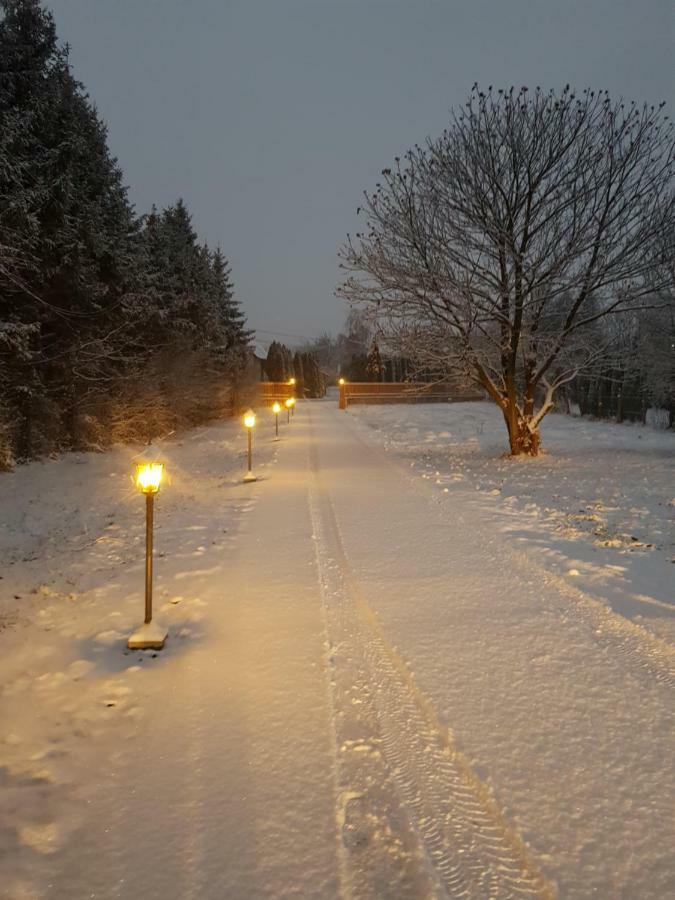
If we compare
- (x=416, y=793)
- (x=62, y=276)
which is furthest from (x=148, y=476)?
(x=62, y=276)

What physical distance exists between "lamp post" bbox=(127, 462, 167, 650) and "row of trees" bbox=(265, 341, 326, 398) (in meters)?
75.7

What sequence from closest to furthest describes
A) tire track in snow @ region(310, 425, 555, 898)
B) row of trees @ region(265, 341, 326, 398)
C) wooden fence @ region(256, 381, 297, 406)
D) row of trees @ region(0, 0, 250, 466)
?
1. tire track in snow @ region(310, 425, 555, 898)
2. row of trees @ region(0, 0, 250, 466)
3. wooden fence @ region(256, 381, 297, 406)
4. row of trees @ region(265, 341, 326, 398)

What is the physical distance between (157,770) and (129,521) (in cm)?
707

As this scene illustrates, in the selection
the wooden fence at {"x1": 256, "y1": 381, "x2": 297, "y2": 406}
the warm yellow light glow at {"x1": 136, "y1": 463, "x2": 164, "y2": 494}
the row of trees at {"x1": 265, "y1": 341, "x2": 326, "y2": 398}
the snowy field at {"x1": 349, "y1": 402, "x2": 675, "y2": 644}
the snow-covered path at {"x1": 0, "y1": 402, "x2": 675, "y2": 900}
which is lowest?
the snow-covered path at {"x1": 0, "y1": 402, "x2": 675, "y2": 900}

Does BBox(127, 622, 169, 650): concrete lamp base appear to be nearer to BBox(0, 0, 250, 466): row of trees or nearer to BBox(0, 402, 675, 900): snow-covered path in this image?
BBox(0, 402, 675, 900): snow-covered path

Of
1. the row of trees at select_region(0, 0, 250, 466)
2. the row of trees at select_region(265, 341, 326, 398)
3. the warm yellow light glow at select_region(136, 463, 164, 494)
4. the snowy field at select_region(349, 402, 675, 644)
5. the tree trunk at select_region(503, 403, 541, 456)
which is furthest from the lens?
the row of trees at select_region(265, 341, 326, 398)

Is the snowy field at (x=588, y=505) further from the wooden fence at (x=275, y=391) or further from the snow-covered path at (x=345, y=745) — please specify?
the wooden fence at (x=275, y=391)

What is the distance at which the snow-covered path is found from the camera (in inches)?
89.6

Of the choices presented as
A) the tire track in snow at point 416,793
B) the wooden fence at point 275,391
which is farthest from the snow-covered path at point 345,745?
the wooden fence at point 275,391

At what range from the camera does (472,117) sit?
1316 cm

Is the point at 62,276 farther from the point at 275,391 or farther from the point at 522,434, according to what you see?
the point at 275,391

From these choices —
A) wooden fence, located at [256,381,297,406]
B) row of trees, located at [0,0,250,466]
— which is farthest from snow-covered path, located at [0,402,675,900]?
wooden fence, located at [256,381,297,406]

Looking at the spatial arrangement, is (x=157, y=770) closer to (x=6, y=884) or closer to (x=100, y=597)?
(x=6, y=884)

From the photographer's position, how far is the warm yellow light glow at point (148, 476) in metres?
4.70
